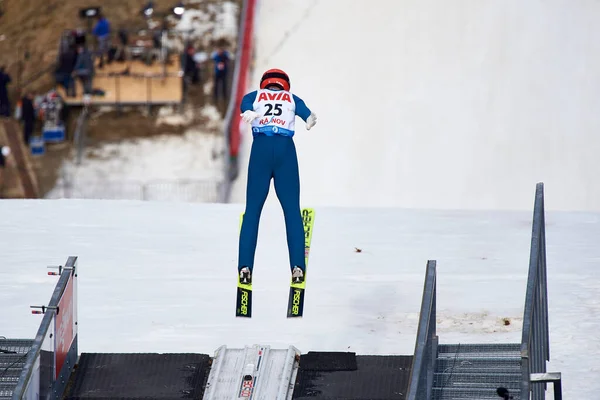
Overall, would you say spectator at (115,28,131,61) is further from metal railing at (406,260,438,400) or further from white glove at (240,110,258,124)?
metal railing at (406,260,438,400)

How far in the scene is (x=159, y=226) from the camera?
13.9m

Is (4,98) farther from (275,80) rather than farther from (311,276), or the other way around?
(275,80)

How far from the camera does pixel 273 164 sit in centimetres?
1034

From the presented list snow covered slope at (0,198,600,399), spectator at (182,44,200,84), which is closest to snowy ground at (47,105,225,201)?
spectator at (182,44,200,84)

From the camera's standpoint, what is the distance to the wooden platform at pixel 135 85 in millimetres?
24344

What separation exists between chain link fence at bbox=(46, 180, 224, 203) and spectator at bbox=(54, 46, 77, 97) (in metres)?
2.45

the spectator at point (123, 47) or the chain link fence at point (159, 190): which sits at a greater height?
the spectator at point (123, 47)

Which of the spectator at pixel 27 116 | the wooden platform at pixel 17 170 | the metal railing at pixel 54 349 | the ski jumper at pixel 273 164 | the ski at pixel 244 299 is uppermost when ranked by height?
the ski jumper at pixel 273 164

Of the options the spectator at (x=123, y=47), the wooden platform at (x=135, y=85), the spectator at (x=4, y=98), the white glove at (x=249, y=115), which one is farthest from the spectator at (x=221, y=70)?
the white glove at (x=249, y=115)

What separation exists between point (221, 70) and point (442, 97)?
3.91 meters

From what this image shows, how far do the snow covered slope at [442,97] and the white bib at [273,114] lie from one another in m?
10.4

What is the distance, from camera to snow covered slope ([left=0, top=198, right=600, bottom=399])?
35.1 ft

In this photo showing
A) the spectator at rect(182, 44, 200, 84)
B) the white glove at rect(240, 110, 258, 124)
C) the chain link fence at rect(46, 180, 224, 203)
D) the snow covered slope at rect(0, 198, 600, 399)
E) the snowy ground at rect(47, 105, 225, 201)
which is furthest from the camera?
the spectator at rect(182, 44, 200, 84)

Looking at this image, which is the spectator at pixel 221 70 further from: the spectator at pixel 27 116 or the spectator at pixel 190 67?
the spectator at pixel 27 116
